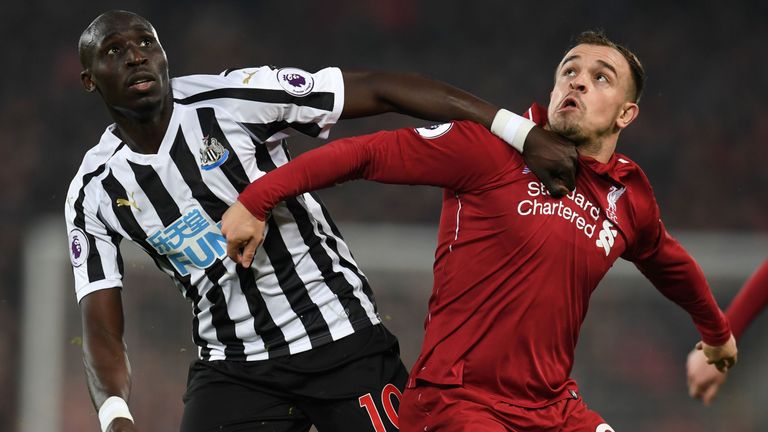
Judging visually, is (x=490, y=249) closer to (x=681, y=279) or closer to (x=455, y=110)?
(x=455, y=110)

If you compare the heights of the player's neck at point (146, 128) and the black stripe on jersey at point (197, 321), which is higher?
the player's neck at point (146, 128)

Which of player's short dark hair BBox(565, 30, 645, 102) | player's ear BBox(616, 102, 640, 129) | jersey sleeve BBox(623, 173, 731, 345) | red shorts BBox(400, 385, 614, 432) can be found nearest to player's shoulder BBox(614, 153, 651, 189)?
jersey sleeve BBox(623, 173, 731, 345)

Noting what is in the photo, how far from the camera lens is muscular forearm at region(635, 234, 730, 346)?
3289 mm

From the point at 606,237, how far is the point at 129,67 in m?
1.43

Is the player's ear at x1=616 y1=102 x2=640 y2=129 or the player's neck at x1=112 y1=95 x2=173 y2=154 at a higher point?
the player's neck at x1=112 y1=95 x2=173 y2=154

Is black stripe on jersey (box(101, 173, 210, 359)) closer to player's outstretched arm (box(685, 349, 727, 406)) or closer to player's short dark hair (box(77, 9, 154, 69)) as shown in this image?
player's short dark hair (box(77, 9, 154, 69))

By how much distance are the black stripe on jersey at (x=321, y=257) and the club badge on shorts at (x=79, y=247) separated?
0.55m

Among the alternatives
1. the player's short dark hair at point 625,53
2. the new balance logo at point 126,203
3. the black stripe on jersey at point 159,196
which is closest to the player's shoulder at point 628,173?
the player's short dark hair at point 625,53

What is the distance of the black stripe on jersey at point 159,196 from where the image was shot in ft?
10.2

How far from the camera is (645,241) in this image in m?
3.19

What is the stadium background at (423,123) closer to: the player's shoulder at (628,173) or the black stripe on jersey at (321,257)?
the black stripe on jersey at (321,257)

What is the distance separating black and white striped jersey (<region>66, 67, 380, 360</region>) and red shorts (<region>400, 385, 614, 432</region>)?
1.38 ft

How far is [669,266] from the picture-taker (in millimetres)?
3316

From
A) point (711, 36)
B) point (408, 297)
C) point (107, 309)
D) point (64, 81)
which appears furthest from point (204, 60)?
point (107, 309)
